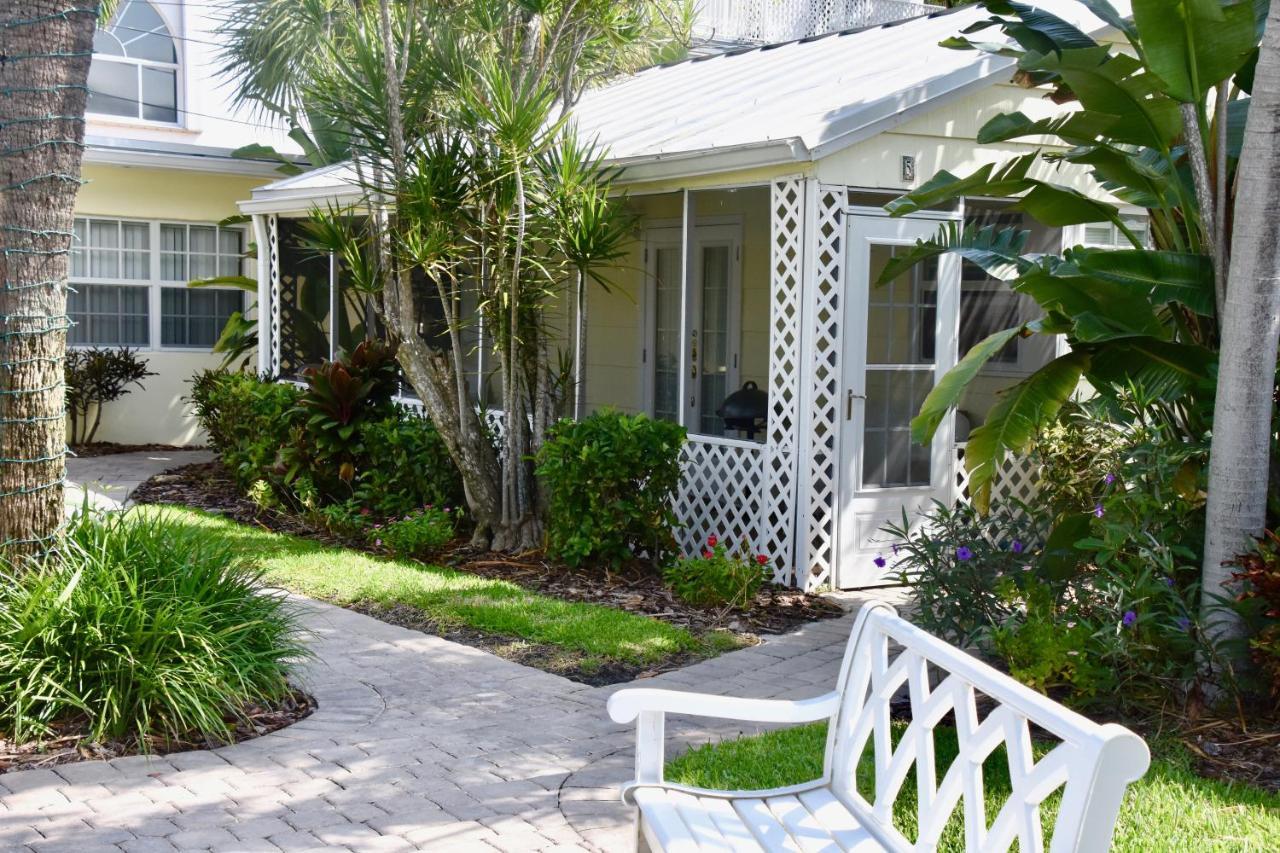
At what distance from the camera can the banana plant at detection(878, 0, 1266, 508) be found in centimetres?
579

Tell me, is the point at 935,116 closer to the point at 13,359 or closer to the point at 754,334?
the point at 754,334

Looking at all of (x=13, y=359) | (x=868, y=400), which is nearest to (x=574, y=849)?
(x=13, y=359)

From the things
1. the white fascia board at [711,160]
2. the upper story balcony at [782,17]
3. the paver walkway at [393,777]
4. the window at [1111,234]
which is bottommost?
the paver walkway at [393,777]

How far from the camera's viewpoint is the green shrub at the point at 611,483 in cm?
890

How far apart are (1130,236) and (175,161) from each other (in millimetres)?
12657

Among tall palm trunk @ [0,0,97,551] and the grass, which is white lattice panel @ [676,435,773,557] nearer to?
the grass

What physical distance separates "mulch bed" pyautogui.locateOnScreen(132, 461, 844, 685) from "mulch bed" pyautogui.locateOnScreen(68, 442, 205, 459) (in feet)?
18.9

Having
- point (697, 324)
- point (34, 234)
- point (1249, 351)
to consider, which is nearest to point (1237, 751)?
point (1249, 351)

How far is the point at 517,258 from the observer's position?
915cm

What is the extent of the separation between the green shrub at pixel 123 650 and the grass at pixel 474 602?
2.80 feet

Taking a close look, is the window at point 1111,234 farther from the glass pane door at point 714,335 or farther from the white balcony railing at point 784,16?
the white balcony railing at point 784,16

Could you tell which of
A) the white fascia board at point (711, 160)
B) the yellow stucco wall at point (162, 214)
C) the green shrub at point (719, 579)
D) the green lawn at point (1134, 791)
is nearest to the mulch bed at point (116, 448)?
the yellow stucco wall at point (162, 214)

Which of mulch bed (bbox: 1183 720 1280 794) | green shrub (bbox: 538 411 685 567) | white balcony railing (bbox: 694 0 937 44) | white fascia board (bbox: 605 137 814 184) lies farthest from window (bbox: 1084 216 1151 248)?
white balcony railing (bbox: 694 0 937 44)

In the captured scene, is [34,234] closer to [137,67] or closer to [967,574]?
[967,574]
